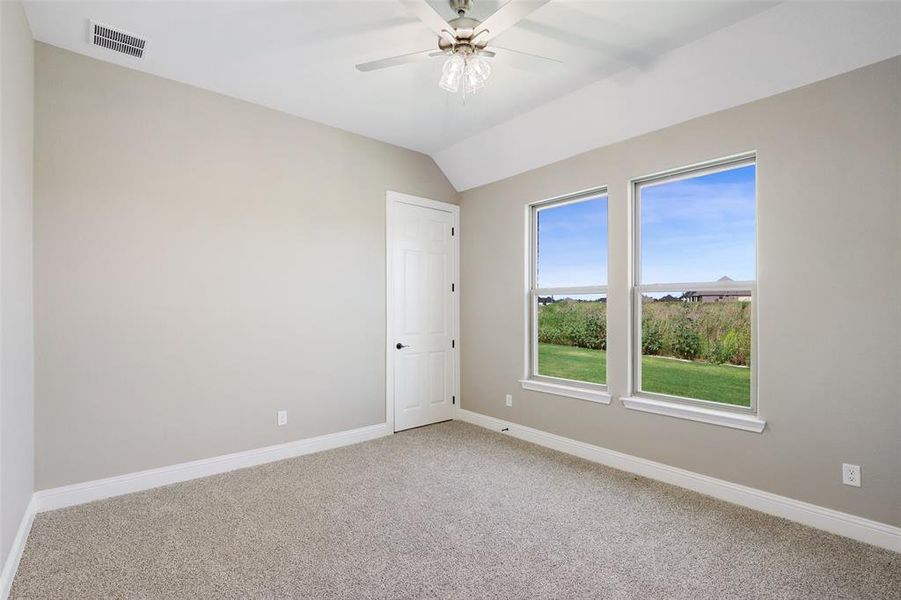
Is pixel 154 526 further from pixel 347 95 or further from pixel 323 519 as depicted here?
pixel 347 95

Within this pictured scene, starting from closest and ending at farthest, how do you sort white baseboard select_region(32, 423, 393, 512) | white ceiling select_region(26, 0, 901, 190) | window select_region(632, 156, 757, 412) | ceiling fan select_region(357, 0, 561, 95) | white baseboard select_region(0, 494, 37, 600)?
white baseboard select_region(0, 494, 37, 600), ceiling fan select_region(357, 0, 561, 95), white ceiling select_region(26, 0, 901, 190), white baseboard select_region(32, 423, 393, 512), window select_region(632, 156, 757, 412)

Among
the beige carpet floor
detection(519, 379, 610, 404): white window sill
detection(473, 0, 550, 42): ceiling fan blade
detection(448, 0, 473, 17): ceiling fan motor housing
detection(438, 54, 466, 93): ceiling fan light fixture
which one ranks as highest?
detection(448, 0, 473, 17): ceiling fan motor housing

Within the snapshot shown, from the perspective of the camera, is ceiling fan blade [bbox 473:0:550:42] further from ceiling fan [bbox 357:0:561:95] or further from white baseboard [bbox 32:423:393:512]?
white baseboard [bbox 32:423:393:512]

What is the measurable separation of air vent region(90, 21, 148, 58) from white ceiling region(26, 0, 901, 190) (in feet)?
0.17

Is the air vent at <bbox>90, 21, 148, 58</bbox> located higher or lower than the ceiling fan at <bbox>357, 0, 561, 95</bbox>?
higher

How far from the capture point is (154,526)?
8.03 ft

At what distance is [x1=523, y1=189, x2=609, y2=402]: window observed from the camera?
12.2ft

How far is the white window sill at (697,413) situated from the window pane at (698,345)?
0.14m

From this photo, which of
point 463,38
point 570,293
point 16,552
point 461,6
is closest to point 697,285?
point 570,293

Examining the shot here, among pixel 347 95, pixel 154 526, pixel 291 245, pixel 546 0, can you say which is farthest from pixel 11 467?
pixel 546 0

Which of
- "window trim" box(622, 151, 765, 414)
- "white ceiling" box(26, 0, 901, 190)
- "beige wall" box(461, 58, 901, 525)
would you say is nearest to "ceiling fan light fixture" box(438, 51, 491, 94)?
"white ceiling" box(26, 0, 901, 190)

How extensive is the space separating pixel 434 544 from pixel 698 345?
2.28 meters

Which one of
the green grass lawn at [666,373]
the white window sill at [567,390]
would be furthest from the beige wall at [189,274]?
the green grass lawn at [666,373]

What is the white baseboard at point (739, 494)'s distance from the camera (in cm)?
226
